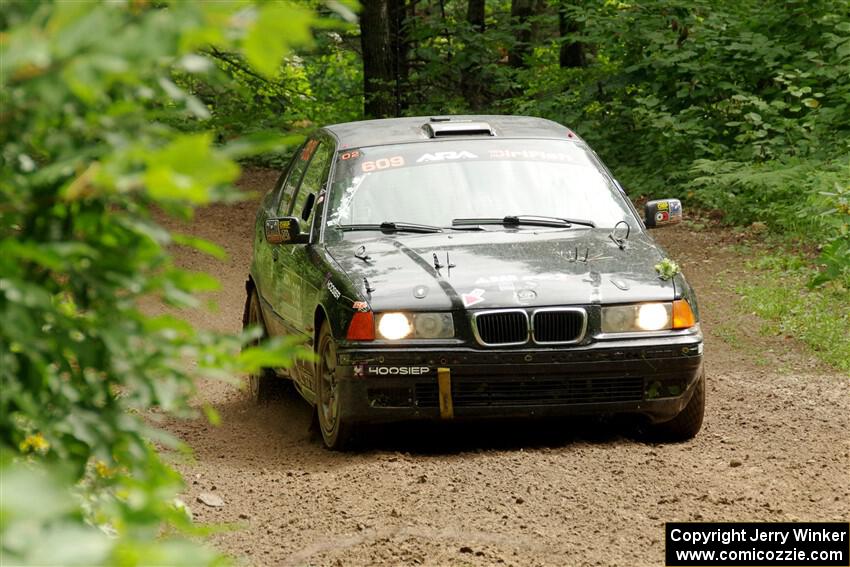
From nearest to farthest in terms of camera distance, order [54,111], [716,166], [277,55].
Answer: [277,55]
[54,111]
[716,166]

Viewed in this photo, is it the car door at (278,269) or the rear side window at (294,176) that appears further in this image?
the rear side window at (294,176)

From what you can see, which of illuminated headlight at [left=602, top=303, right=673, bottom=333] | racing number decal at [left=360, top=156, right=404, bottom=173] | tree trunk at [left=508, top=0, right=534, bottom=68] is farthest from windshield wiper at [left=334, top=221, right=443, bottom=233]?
tree trunk at [left=508, top=0, right=534, bottom=68]

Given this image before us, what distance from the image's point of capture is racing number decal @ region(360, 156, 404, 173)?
26.4 feet

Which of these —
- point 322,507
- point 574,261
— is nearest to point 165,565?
point 322,507

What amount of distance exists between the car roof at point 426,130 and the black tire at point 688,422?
214 centimetres

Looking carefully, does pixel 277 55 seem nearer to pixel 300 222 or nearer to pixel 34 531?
pixel 34 531

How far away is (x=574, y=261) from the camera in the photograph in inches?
280

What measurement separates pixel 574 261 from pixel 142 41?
17.7 feet

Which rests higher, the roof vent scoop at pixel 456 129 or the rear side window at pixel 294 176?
the roof vent scoop at pixel 456 129

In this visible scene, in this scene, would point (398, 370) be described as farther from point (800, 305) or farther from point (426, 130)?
point (800, 305)

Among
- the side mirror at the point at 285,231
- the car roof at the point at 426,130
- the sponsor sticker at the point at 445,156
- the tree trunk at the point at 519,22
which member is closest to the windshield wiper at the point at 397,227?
the side mirror at the point at 285,231

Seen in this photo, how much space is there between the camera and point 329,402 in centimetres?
714

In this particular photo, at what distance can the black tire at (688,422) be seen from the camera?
706 centimetres

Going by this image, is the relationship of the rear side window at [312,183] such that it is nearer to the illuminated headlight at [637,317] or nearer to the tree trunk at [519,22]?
the illuminated headlight at [637,317]
